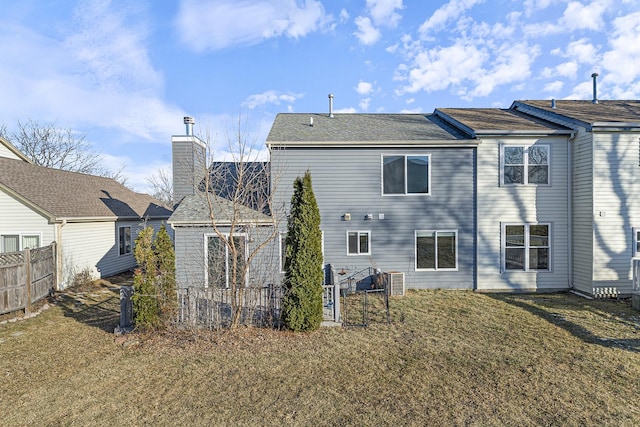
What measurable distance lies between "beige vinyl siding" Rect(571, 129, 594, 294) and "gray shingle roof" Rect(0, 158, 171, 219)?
17.2m

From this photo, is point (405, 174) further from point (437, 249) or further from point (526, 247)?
point (526, 247)

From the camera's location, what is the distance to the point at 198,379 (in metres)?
4.60

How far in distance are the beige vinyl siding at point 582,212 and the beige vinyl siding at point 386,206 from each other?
320 cm

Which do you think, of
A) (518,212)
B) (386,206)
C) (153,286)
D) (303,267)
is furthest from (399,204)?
(153,286)

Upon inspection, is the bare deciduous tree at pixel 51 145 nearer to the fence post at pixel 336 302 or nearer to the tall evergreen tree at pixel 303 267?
the tall evergreen tree at pixel 303 267

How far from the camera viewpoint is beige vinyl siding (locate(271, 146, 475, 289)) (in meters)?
9.95

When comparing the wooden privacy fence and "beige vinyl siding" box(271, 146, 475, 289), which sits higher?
"beige vinyl siding" box(271, 146, 475, 289)

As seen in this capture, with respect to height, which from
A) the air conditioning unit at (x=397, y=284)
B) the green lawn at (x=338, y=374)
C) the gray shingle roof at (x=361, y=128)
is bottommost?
the green lawn at (x=338, y=374)

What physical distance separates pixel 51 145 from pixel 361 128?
30884 millimetres

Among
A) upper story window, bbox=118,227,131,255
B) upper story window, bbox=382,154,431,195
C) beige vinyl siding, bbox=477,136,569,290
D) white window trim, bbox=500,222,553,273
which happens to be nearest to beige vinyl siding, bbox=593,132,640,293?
beige vinyl siding, bbox=477,136,569,290

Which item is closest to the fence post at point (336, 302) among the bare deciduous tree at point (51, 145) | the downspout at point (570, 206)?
the downspout at point (570, 206)

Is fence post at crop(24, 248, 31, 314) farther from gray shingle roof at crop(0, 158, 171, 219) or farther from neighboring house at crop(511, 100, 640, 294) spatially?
neighboring house at crop(511, 100, 640, 294)

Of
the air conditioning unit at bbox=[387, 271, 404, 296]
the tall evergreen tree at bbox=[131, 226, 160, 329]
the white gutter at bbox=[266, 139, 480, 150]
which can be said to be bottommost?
the air conditioning unit at bbox=[387, 271, 404, 296]

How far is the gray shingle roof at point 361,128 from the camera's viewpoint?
10.1 meters
